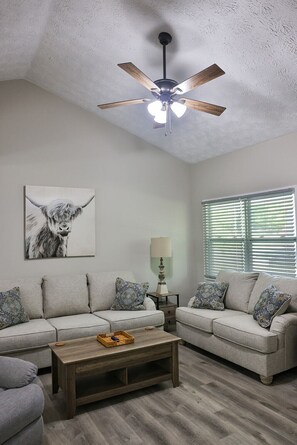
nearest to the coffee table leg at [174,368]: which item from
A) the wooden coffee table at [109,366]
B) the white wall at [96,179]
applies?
the wooden coffee table at [109,366]

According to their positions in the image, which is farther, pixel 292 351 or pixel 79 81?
pixel 79 81

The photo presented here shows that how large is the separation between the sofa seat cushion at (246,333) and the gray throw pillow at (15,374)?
2.06 m


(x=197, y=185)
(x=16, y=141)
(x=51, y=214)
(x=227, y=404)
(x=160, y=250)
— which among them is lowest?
(x=227, y=404)

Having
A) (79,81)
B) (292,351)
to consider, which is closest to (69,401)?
(292,351)

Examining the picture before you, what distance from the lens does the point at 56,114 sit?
4.65 meters

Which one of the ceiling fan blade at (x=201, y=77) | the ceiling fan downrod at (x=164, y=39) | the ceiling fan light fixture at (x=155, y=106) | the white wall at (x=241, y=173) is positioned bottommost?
the white wall at (x=241, y=173)

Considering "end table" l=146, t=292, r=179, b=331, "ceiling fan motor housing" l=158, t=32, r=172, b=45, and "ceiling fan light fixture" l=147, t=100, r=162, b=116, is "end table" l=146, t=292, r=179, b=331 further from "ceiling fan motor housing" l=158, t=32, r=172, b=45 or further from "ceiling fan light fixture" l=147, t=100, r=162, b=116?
"ceiling fan motor housing" l=158, t=32, r=172, b=45

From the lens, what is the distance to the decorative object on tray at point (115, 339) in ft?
9.86

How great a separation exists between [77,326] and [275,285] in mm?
2313

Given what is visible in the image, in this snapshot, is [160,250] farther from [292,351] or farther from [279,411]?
[279,411]

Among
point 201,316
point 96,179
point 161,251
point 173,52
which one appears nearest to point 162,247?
point 161,251

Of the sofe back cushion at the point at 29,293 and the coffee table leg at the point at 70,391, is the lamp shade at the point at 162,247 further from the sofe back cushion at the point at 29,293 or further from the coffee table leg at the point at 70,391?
the coffee table leg at the point at 70,391

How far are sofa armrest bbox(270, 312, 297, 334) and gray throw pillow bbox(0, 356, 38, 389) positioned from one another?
2.27 meters

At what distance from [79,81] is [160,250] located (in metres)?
2.57
